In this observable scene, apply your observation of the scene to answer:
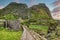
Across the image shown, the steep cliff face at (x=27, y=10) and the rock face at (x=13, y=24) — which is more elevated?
the steep cliff face at (x=27, y=10)

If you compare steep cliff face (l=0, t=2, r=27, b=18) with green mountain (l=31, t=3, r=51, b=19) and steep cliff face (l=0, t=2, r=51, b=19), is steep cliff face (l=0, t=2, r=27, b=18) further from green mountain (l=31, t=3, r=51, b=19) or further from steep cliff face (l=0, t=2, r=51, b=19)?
green mountain (l=31, t=3, r=51, b=19)

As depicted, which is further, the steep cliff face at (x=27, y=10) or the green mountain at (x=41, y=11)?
the green mountain at (x=41, y=11)

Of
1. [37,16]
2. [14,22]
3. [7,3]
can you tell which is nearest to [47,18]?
[37,16]

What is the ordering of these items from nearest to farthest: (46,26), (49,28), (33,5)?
1. (46,26)
2. (49,28)
3. (33,5)

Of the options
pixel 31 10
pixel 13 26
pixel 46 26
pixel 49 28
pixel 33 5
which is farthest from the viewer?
pixel 33 5

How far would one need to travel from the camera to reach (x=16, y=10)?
14.3 metres

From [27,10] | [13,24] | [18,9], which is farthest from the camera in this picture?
[27,10]

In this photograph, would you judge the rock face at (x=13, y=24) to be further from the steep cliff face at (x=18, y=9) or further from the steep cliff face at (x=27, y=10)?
the steep cliff face at (x=18, y=9)

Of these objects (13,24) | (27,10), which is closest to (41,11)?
(27,10)

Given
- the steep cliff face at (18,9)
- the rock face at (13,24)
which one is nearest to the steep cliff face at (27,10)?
the steep cliff face at (18,9)

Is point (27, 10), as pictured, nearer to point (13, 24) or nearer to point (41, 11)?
point (41, 11)

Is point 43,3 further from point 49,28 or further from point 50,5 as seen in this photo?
point 49,28

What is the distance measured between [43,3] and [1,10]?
11.6 ft

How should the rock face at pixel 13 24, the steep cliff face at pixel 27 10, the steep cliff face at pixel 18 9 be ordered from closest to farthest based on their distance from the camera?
1. the rock face at pixel 13 24
2. the steep cliff face at pixel 18 9
3. the steep cliff face at pixel 27 10
